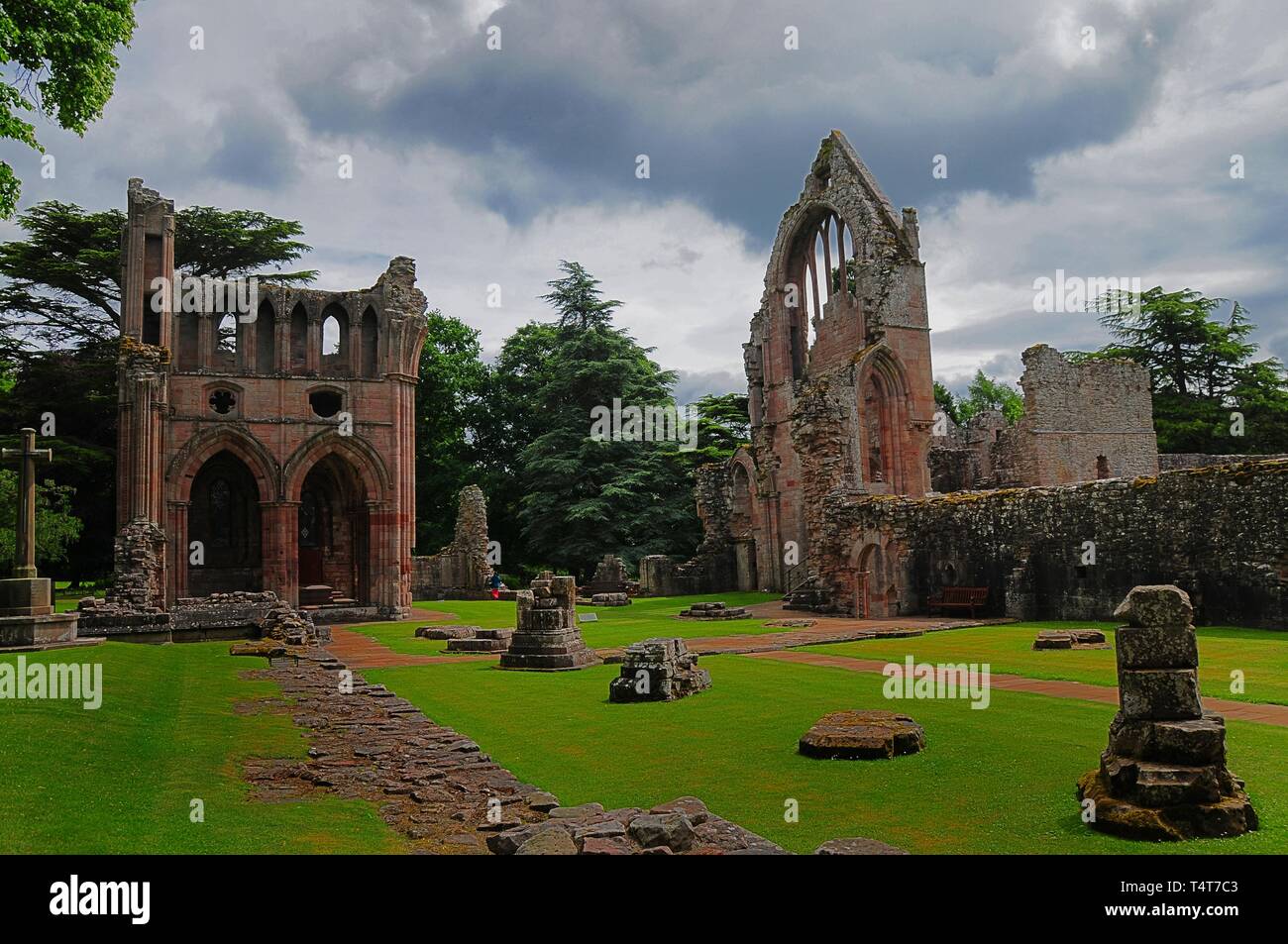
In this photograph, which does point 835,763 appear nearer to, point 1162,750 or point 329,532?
point 1162,750

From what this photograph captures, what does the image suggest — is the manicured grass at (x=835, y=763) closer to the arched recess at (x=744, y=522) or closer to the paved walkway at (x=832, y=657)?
the paved walkway at (x=832, y=657)

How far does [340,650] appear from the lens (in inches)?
698

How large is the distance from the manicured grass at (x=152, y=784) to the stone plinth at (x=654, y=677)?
353cm

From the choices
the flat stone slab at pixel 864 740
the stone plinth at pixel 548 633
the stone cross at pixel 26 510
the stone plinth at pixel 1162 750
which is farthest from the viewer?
the stone cross at pixel 26 510

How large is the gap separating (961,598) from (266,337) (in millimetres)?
23336

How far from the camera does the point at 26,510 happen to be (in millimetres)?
14711

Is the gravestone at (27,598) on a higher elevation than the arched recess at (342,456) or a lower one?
lower

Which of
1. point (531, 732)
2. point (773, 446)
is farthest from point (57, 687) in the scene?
point (773, 446)

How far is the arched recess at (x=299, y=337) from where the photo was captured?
30.5m

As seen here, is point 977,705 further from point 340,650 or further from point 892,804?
point 340,650

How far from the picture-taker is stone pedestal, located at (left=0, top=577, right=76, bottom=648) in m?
13.5

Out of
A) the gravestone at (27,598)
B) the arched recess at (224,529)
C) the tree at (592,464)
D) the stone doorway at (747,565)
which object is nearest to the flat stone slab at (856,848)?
the gravestone at (27,598)

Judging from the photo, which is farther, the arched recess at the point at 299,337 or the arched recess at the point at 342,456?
the arched recess at the point at 299,337

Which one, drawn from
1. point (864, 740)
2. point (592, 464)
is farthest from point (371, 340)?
point (864, 740)
